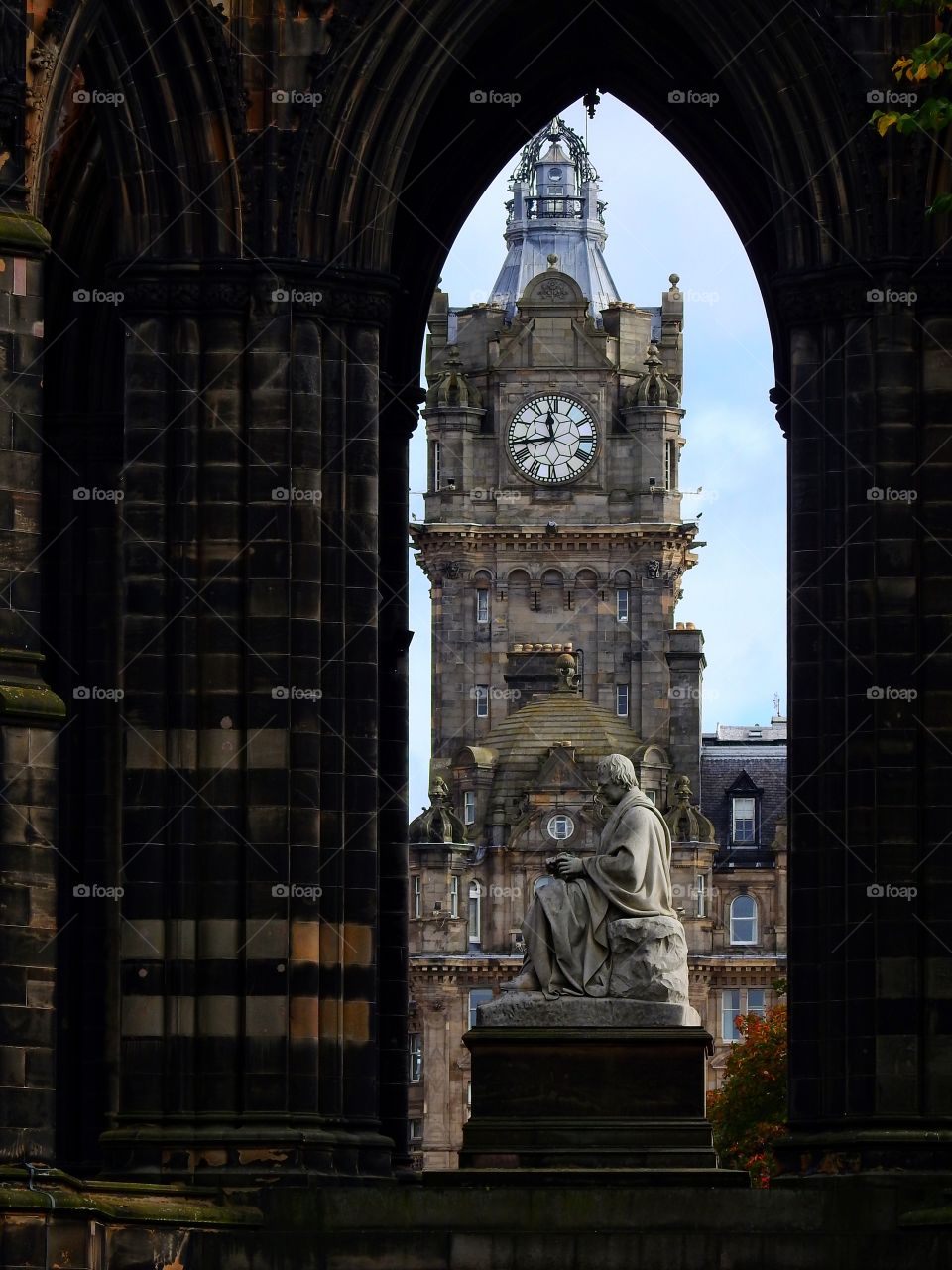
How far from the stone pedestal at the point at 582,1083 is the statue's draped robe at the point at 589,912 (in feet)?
1.11

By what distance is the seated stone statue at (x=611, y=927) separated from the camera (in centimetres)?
5134

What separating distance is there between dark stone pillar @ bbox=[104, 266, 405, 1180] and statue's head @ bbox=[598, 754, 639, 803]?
2.48m

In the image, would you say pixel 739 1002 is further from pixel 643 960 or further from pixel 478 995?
pixel 643 960

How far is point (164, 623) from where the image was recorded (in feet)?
170

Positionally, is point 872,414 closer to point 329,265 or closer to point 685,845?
point 329,265

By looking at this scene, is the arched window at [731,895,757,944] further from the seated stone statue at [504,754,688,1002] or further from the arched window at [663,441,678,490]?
the seated stone statue at [504,754,688,1002]

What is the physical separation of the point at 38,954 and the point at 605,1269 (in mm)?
6991

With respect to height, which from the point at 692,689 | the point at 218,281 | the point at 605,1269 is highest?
the point at 692,689

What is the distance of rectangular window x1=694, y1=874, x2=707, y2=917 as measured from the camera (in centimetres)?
17175

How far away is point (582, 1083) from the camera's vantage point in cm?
5091

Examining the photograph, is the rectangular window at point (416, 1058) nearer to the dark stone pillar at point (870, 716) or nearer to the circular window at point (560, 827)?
the circular window at point (560, 827)

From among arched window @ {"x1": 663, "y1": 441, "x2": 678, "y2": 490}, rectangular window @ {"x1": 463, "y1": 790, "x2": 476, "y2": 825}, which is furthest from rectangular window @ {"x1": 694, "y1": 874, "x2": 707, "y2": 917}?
arched window @ {"x1": 663, "y1": 441, "x2": 678, "y2": 490}

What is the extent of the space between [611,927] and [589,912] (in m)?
0.31

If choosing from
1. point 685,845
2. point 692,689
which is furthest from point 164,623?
point 692,689
